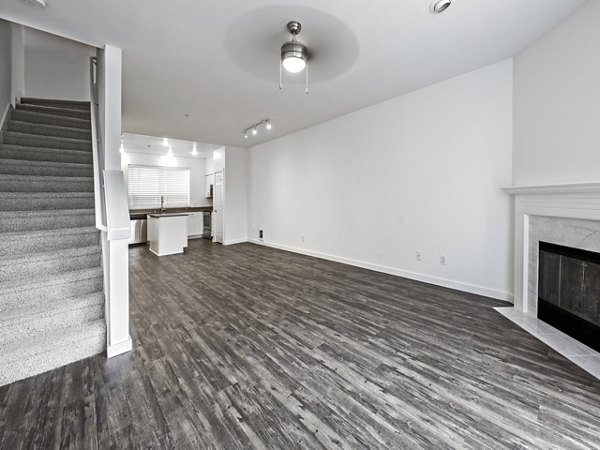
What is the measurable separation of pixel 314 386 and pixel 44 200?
3318 mm

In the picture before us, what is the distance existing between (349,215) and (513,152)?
244 centimetres

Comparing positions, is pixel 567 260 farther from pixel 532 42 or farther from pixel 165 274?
pixel 165 274

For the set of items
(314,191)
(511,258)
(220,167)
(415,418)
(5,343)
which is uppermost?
(220,167)

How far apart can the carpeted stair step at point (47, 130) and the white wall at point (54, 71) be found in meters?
1.80

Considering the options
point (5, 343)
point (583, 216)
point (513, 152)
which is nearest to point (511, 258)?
point (583, 216)

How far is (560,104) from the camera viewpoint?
2.34m

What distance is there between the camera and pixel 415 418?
1.42 m

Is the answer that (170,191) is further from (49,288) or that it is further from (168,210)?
(49,288)

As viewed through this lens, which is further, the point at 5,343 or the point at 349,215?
the point at 349,215

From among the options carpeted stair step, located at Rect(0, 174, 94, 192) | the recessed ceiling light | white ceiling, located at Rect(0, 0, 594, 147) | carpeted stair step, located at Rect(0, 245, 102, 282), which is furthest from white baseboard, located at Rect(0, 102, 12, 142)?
the recessed ceiling light

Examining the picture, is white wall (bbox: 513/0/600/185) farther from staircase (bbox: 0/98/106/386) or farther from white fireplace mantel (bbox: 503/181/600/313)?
staircase (bbox: 0/98/106/386)

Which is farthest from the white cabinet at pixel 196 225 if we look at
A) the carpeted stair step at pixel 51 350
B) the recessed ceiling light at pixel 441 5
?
the recessed ceiling light at pixel 441 5

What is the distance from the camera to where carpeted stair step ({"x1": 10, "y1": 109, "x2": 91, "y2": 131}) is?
350 cm

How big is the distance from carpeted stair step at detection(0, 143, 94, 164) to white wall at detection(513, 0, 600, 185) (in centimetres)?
536
